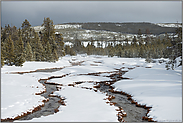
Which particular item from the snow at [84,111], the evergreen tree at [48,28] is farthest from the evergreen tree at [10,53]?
the snow at [84,111]

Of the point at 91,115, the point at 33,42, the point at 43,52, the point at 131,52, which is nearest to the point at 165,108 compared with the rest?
the point at 91,115

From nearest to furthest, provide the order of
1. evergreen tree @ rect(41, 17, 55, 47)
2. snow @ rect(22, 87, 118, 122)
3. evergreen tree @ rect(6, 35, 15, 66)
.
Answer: snow @ rect(22, 87, 118, 122) < evergreen tree @ rect(6, 35, 15, 66) < evergreen tree @ rect(41, 17, 55, 47)

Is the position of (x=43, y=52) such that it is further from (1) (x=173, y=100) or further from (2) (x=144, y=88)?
(1) (x=173, y=100)

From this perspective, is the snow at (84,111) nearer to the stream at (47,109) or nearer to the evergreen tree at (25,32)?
the stream at (47,109)

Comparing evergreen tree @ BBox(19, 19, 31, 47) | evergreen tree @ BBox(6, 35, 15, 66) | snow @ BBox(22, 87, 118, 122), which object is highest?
evergreen tree @ BBox(19, 19, 31, 47)

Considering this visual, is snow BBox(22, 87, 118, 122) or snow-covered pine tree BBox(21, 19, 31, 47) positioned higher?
snow-covered pine tree BBox(21, 19, 31, 47)

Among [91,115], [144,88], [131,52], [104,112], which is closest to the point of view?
[91,115]

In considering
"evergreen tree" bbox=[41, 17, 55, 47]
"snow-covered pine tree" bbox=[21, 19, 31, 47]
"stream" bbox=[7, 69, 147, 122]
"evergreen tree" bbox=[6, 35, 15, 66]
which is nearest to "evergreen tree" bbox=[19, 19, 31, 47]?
"snow-covered pine tree" bbox=[21, 19, 31, 47]

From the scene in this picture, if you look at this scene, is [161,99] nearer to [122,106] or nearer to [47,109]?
[122,106]

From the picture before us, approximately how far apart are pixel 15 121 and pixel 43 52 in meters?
34.1

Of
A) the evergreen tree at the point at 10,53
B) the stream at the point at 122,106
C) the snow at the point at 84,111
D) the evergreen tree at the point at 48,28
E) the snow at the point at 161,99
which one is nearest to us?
the snow at the point at 84,111

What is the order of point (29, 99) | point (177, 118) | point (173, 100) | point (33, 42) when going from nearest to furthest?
point (177, 118)
point (173, 100)
point (29, 99)
point (33, 42)

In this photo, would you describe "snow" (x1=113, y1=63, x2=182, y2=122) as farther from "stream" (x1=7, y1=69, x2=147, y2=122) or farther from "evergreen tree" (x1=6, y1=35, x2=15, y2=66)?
"evergreen tree" (x1=6, y1=35, x2=15, y2=66)

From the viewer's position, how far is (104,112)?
8.93 metres
